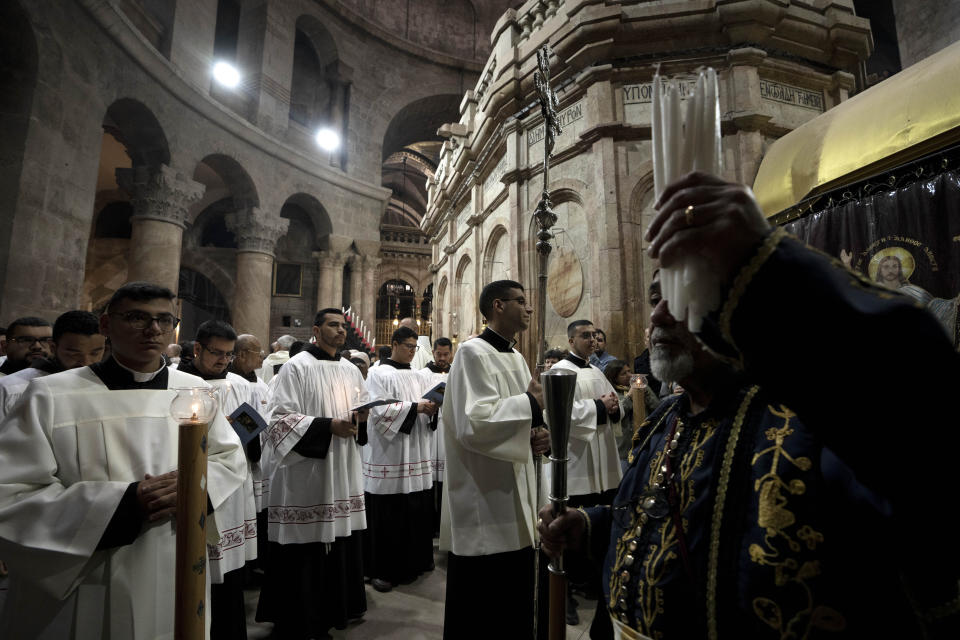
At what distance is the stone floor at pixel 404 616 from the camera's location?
11.6 ft

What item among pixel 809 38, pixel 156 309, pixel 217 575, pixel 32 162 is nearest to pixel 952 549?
pixel 156 309

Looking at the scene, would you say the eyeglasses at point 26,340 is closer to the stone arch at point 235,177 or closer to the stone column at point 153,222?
the stone column at point 153,222

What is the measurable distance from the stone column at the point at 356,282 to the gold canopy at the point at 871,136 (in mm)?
13748

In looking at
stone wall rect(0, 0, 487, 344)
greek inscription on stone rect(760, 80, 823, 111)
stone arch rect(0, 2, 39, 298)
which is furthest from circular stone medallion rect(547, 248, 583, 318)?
stone arch rect(0, 2, 39, 298)

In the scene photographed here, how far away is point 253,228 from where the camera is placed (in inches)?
561

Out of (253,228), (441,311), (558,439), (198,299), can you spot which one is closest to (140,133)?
(253,228)

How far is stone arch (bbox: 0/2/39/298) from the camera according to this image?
7.12 metres

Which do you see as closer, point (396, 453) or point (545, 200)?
point (545, 200)

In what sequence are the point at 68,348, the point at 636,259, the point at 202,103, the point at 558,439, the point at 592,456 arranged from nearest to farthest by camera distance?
the point at 558,439, the point at 68,348, the point at 592,456, the point at 636,259, the point at 202,103

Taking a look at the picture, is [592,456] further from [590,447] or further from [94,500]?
[94,500]

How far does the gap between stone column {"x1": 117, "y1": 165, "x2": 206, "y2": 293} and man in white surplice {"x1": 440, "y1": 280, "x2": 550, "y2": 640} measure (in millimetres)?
10697

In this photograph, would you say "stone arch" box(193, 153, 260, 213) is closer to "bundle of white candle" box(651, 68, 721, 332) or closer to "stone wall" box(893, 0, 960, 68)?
"bundle of white candle" box(651, 68, 721, 332)

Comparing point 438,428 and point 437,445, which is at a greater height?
point 438,428

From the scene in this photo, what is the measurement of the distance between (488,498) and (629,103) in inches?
246
